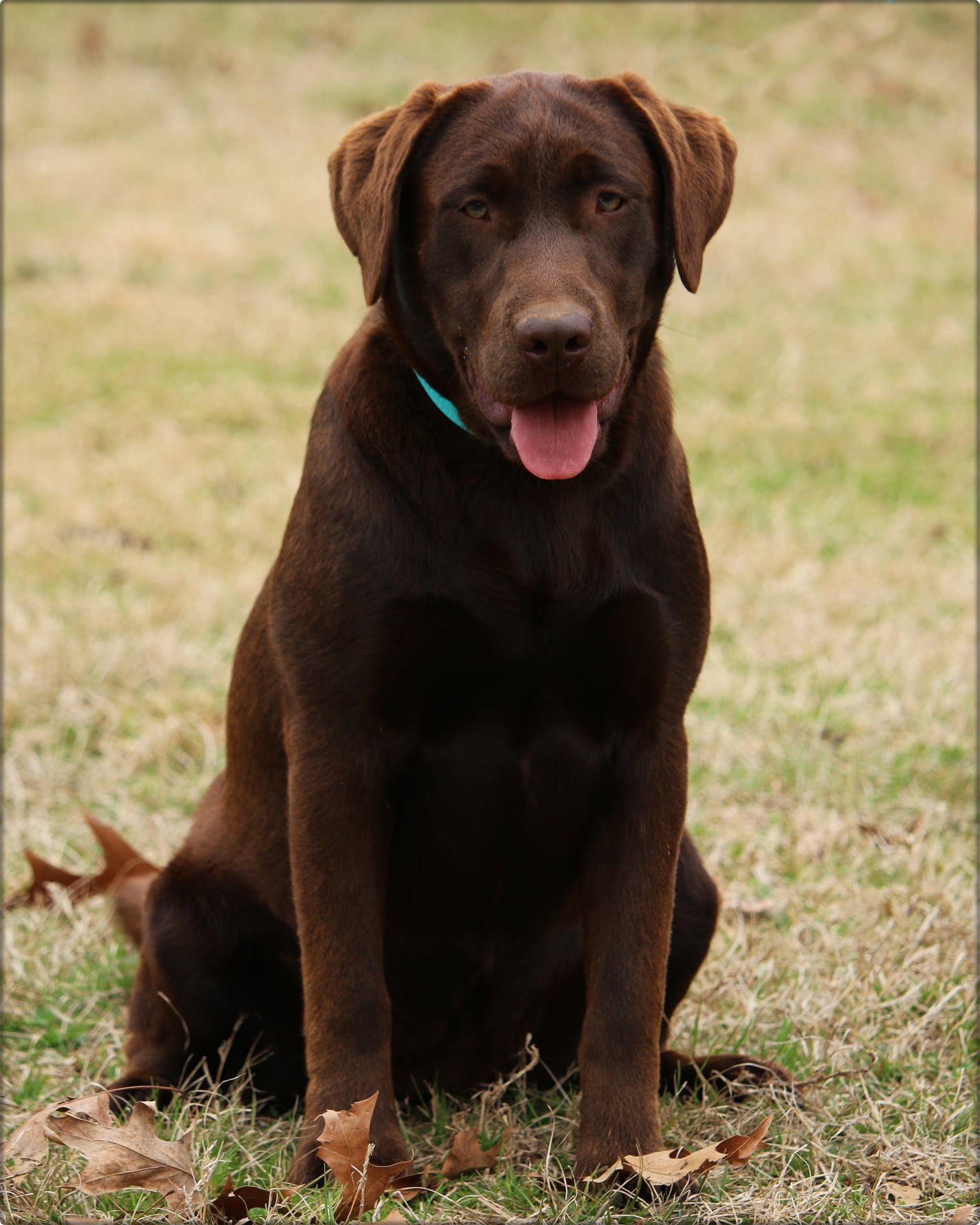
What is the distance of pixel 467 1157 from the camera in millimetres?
2529

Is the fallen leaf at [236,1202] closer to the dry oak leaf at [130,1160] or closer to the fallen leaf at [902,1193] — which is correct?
the dry oak leaf at [130,1160]

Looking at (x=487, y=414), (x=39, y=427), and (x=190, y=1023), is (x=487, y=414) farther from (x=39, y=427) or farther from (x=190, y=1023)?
(x=39, y=427)

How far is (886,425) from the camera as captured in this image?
8.52 m

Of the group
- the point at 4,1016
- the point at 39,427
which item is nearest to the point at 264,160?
the point at 39,427

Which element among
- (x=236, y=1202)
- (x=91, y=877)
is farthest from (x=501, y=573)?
(x=91, y=877)

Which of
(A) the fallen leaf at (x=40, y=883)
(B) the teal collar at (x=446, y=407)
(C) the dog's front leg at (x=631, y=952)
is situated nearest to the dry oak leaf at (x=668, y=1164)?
(C) the dog's front leg at (x=631, y=952)

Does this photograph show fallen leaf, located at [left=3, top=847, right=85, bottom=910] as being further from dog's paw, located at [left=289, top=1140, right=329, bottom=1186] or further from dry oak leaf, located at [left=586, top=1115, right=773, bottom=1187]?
dry oak leaf, located at [left=586, top=1115, right=773, bottom=1187]

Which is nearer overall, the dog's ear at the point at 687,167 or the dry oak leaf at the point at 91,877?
the dog's ear at the point at 687,167

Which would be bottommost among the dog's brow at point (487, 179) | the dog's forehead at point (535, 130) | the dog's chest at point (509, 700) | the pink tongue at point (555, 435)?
the dog's chest at point (509, 700)

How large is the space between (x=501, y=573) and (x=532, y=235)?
550mm

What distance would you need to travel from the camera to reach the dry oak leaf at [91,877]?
3.64m

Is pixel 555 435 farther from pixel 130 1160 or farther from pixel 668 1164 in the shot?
pixel 130 1160

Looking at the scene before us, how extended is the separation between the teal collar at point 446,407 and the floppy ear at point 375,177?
0.18 m

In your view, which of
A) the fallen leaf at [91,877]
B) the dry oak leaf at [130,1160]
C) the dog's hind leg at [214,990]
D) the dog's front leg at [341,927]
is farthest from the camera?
the fallen leaf at [91,877]
